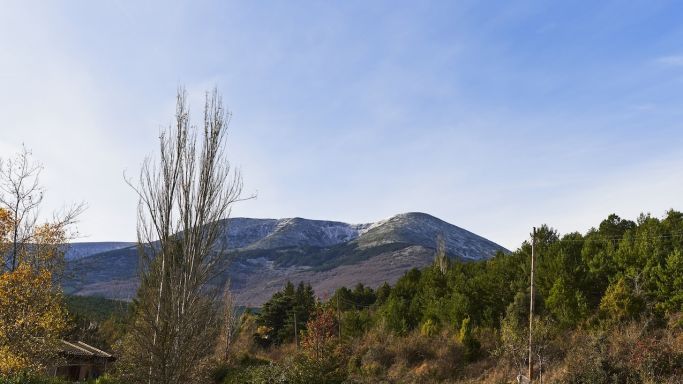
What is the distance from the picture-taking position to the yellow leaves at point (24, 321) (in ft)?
44.0

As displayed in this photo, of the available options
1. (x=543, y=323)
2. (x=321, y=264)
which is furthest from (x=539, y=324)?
(x=321, y=264)

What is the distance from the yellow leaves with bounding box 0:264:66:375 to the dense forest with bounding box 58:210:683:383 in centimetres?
1053

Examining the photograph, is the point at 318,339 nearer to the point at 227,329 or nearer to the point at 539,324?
the point at 227,329

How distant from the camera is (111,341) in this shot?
4350cm

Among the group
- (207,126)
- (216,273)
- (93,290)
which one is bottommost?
(93,290)

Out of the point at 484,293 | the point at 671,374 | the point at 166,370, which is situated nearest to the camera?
the point at 166,370

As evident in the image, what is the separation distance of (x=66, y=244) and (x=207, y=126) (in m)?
14.1

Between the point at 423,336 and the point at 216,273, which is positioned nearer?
the point at 216,273

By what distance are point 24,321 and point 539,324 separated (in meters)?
19.9

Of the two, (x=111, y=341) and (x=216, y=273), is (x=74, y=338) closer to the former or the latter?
(x=111, y=341)

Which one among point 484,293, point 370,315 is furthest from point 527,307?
point 370,315

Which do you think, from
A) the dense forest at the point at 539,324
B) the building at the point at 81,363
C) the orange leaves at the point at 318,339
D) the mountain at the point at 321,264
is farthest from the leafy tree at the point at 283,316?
the mountain at the point at 321,264

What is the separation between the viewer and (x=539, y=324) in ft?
67.5

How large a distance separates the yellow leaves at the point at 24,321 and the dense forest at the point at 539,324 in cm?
1053
